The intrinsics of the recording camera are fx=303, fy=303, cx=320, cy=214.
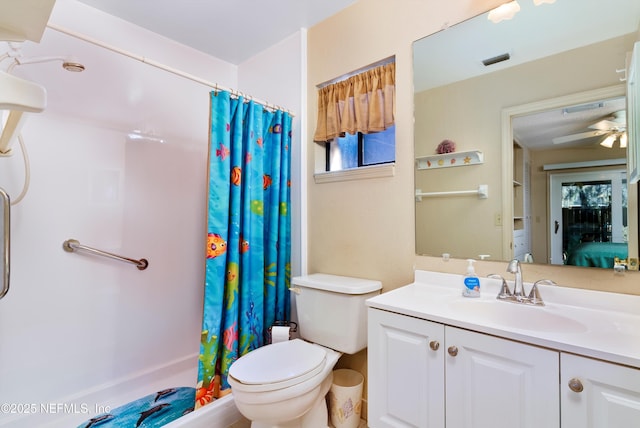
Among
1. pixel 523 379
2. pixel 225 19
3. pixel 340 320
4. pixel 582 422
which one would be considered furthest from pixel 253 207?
pixel 582 422

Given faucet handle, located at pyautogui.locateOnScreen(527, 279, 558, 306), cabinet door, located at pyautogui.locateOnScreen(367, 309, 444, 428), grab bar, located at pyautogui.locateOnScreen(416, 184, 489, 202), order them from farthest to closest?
grab bar, located at pyautogui.locateOnScreen(416, 184, 489, 202) → faucet handle, located at pyautogui.locateOnScreen(527, 279, 558, 306) → cabinet door, located at pyautogui.locateOnScreen(367, 309, 444, 428)

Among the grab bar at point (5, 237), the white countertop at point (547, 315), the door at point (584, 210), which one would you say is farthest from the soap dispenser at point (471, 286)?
the grab bar at point (5, 237)

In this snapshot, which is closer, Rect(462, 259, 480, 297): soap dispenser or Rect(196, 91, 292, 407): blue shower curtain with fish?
Rect(462, 259, 480, 297): soap dispenser

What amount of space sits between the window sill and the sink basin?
0.75 meters

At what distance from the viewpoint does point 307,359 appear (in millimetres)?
1443

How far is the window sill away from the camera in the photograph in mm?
1656

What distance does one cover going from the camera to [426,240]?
1.52 metres

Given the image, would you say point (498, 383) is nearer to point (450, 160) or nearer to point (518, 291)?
point (518, 291)

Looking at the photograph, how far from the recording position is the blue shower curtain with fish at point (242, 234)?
1.57m

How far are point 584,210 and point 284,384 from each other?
1.37 metres

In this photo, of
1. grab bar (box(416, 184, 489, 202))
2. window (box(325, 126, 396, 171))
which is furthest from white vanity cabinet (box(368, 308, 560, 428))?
window (box(325, 126, 396, 171))

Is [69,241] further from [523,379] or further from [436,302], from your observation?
[523,379]

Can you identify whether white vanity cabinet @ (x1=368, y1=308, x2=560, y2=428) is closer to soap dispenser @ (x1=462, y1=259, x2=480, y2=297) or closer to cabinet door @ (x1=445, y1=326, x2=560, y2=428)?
cabinet door @ (x1=445, y1=326, x2=560, y2=428)

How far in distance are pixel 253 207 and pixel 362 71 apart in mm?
1041
